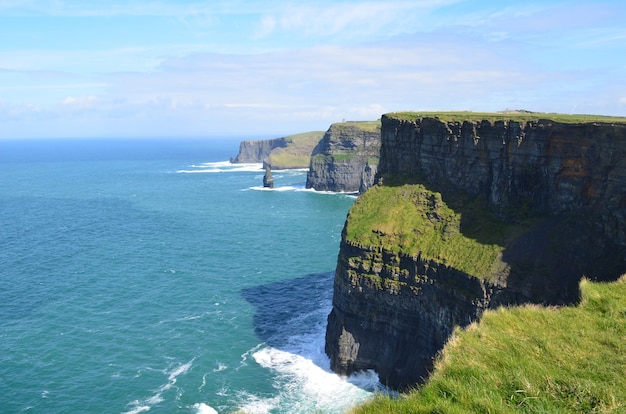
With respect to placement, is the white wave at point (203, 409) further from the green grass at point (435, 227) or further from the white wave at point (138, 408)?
the green grass at point (435, 227)

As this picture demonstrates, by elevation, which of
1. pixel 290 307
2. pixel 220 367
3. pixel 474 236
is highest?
pixel 474 236

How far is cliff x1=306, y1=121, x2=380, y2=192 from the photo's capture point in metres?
190

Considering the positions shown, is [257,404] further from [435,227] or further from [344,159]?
[344,159]

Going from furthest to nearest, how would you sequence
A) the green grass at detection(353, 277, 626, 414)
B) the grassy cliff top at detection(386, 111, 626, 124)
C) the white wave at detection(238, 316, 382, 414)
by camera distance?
1. the grassy cliff top at detection(386, 111, 626, 124)
2. the white wave at detection(238, 316, 382, 414)
3. the green grass at detection(353, 277, 626, 414)

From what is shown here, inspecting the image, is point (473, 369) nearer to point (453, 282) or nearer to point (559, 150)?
point (453, 282)

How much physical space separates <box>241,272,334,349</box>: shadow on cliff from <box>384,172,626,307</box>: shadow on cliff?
2526 cm

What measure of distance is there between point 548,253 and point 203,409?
3767 cm

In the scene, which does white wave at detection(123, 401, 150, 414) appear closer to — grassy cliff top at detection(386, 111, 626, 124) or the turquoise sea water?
the turquoise sea water

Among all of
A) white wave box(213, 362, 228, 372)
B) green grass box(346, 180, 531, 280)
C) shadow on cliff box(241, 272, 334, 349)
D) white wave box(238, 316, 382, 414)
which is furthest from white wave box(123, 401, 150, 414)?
green grass box(346, 180, 531, 280)

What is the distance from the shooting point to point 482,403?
615 inches

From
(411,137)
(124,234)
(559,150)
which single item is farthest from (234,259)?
(559,150)

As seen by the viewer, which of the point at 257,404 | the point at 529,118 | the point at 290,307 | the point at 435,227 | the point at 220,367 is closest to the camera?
the point at 257,404

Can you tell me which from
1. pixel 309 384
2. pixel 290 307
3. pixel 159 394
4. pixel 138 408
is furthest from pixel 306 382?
pixel 290 307

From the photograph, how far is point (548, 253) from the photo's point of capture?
48938 mm
